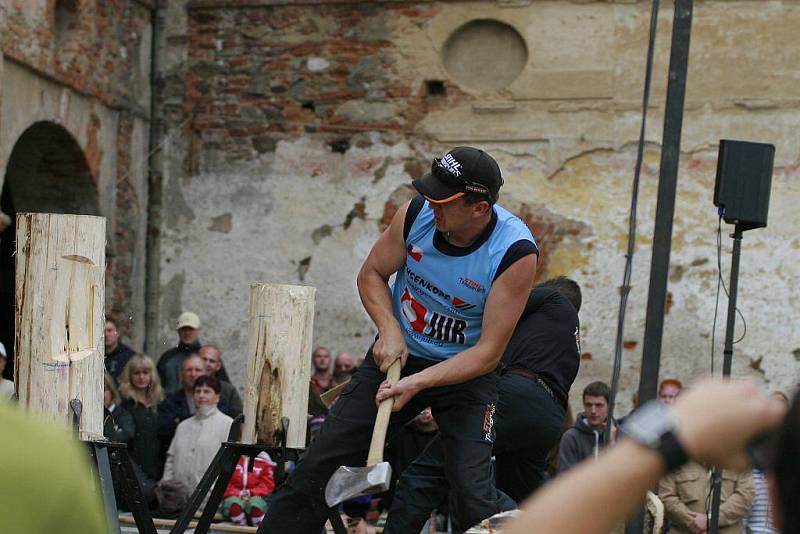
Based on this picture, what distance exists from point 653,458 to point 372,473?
10.00 ft

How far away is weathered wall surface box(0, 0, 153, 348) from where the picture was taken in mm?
11375

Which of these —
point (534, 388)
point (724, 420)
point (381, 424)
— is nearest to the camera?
point (724, 420)

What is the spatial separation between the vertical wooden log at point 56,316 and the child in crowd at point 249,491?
3028mm

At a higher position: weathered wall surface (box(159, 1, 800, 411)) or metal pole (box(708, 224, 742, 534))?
weathered wall surface (box(159, 1, 800, 411))

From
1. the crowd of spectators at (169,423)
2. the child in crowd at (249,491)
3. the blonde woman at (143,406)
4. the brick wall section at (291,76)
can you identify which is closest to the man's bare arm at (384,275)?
the child in crowd at (249,491)

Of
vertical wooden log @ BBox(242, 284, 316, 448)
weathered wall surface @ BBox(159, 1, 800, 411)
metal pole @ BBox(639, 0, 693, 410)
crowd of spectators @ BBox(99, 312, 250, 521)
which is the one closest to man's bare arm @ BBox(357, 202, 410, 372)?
vertical wooden log @ BBox(242, 284, 316, 448)

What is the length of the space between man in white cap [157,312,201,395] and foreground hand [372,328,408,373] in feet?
18.4

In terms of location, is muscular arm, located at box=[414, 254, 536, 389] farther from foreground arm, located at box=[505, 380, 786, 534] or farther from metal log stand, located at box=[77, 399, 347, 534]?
foreground arm, located at box=[505, 380, 786, 534]

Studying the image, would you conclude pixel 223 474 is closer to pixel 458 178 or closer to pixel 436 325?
pixel 436 325

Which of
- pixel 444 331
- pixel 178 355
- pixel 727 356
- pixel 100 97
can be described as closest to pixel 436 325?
pixel 444 331

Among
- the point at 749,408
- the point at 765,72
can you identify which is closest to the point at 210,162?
the point at 765,72

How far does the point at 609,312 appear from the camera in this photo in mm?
12727

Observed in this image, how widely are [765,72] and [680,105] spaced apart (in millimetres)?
5538

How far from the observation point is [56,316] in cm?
567
